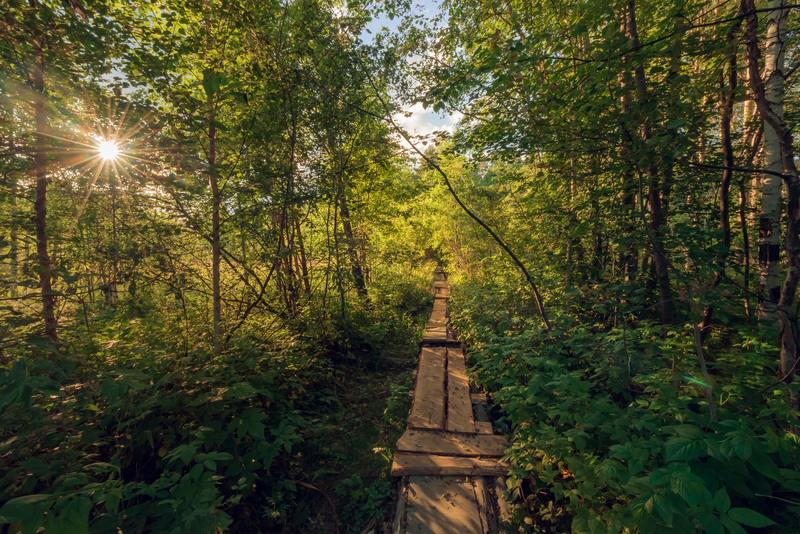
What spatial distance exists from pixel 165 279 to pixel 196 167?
4.25 ft

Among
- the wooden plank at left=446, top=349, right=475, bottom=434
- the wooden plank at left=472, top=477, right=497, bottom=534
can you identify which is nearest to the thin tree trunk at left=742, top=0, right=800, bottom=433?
the wooden plank at left=472, top=477, right=497, bottom=534

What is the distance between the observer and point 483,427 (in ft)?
10.2

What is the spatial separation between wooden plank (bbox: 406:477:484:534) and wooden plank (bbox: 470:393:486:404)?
1251 millimetres

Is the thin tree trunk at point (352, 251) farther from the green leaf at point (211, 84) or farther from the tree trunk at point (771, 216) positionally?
the tree trunk at point (771, 216)

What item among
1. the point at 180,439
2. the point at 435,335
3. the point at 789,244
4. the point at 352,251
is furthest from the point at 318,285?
the point at 789,244

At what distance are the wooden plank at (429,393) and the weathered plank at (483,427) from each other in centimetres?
38

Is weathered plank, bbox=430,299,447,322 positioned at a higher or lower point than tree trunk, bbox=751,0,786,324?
lower

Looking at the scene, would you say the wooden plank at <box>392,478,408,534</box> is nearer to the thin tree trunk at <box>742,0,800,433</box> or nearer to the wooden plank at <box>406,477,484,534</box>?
the wooden plank at <box>406,477,484,534</box>

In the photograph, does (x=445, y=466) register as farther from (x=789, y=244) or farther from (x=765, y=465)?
(x=789, y=244)

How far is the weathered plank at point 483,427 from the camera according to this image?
9.93 feet

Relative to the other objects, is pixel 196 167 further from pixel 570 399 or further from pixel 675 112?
pixel 675 112

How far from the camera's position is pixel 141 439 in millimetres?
2143

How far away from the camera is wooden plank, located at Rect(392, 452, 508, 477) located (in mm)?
2463

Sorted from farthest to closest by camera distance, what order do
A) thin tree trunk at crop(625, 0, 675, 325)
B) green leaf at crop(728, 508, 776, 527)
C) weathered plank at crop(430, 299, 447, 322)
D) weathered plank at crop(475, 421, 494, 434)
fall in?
1. weathered plank at crop(430, 299, 447, 322)
2. weathered plank at crop(475, 421, 494, 434)
3. thin tree trunk at crop(625, 0, 675, 325)
4. green leaf at crop(728, 508, 776, 527)
